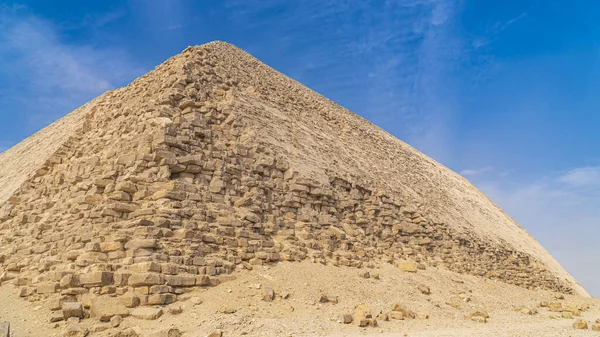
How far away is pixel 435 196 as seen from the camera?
67.2ft

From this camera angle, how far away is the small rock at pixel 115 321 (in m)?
7.30

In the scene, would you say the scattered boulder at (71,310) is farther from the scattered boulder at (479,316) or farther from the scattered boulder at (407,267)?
the scattered boulder at (407,267)

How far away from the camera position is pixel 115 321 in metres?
7.34

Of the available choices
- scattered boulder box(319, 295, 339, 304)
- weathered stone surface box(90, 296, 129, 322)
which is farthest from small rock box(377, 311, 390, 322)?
weathered stone surface box(90, 296, 129, 322)

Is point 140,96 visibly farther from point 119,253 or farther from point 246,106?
point 119,253

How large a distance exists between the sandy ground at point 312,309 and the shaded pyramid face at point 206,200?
41 cm

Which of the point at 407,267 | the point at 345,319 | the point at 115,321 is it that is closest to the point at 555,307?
the point at 407,267

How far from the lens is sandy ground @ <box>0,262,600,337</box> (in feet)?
24.6

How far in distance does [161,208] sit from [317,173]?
5.34m

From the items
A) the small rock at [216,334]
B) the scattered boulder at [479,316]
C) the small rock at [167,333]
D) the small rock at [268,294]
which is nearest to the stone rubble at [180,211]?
the small rock at [167,333]

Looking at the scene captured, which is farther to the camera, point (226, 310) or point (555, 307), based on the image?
point (555, 307)

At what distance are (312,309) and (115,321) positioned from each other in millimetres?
3474

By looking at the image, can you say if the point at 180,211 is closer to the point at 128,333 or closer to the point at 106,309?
the point at 106,309

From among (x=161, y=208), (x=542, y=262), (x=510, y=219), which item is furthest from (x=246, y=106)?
(x=510, y=219)
